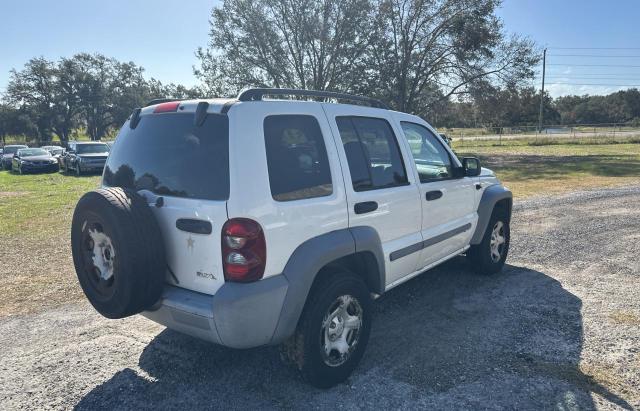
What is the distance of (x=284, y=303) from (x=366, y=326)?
88cm

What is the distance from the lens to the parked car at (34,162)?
76.1 feet

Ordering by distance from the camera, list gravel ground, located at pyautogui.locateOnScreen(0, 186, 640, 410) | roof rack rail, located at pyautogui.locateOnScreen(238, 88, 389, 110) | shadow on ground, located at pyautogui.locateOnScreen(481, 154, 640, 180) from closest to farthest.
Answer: roof rack rail, located at pyautogui.locateOnScreen(238, 88, 389, 110) → gravel ground, located at pyautogui.locateOnScreen(0, 186, 640, 410) → shadow on ground, located at pyautogui.locateOnScreen(481, 154, 640, 180)

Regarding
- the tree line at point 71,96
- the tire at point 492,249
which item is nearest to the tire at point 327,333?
the tire at point 492,249

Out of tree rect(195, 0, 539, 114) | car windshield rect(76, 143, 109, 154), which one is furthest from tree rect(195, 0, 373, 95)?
car windshield rect(76, 143, 109, 154)

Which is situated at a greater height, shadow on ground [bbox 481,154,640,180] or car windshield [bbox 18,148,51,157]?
car windshield [bbox 18,148,51,157]

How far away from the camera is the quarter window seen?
13.7 ft

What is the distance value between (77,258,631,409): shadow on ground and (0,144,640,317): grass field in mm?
2129

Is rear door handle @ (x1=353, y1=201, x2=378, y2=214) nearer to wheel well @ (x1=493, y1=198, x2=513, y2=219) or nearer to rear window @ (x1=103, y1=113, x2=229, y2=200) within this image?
rear window @ (x1=103, y1=113, x2=229, y2=200)

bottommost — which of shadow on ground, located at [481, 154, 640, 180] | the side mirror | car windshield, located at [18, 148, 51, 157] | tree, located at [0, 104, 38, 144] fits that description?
shadow on ground, located at [481, 154, 640, 180]

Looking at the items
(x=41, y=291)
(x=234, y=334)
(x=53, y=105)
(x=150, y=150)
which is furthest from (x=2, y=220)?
(x=53, y=105)

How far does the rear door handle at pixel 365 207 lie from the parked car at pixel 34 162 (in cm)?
2474

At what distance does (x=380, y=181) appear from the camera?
360 centimetres

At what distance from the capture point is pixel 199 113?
9.32 feet

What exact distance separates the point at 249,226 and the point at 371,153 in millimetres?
1369
